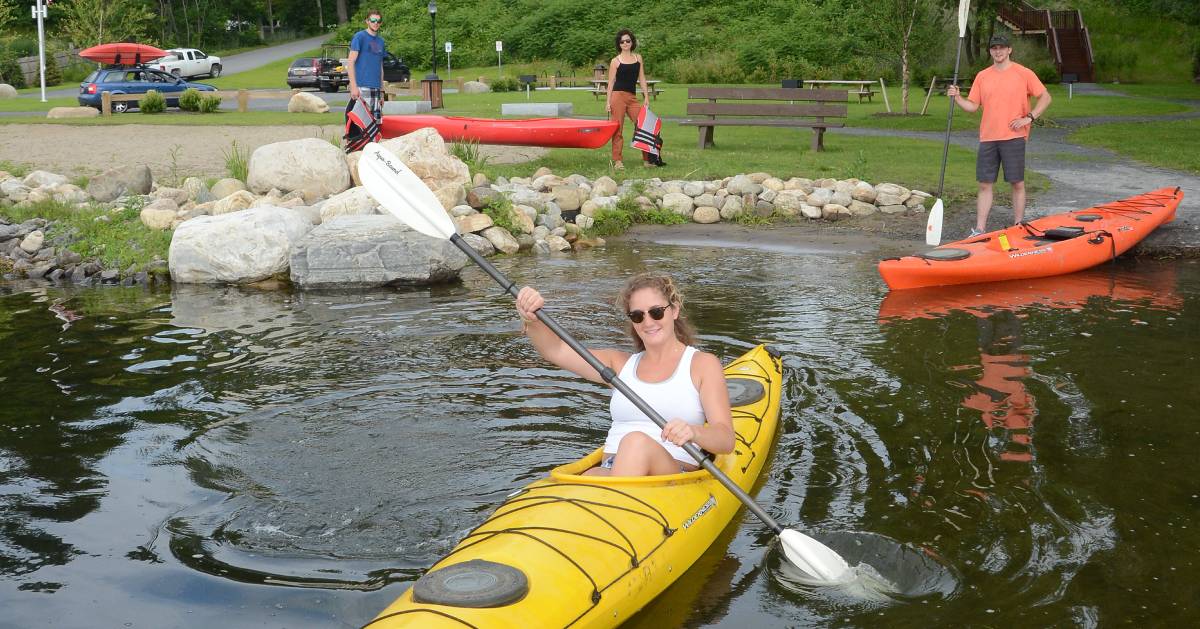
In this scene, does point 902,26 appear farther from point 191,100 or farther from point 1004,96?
point 191,100

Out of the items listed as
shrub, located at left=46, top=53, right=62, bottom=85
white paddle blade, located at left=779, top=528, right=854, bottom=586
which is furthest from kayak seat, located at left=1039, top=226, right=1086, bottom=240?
shrub, located at left=46, top=53, right=62, bottom=85

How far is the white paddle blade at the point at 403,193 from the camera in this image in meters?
5.23

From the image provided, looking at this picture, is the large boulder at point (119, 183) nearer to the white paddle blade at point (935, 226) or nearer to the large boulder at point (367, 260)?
the large boulder at point (367, 260)

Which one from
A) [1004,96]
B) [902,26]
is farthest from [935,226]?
[902,26]

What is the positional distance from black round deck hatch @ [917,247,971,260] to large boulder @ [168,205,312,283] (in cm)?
554

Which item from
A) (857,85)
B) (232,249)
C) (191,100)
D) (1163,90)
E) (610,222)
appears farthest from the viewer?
(857,85)

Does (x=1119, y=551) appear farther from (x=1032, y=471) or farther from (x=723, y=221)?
(x=723, y=221)

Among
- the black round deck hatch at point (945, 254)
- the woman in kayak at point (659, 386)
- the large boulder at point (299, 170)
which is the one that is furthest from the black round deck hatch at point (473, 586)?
the large boulder at point (299, 170)

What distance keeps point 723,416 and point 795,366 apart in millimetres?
2835

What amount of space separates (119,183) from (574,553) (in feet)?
33.9

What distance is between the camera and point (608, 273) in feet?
32.0

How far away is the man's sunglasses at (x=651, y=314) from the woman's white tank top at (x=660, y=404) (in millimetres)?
234

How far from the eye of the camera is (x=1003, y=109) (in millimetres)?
9500

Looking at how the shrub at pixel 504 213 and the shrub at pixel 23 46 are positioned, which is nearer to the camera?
the shrub at pixel 504 213
